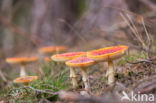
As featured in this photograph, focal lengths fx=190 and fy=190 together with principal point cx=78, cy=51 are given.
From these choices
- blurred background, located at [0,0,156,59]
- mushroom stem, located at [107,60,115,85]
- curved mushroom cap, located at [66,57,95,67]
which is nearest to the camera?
curved mushroom cap, located at [66,57,95,67]

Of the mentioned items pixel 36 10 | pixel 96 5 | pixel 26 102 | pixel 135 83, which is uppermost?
pixel 36 10

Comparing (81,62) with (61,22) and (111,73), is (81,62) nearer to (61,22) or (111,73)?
(111,73)

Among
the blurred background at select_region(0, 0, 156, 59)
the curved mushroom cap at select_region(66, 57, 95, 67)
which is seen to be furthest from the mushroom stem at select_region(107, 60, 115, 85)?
the blurred background at select_region(0, 0, 156, 59)

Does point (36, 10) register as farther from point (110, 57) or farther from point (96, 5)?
point (110, 57)

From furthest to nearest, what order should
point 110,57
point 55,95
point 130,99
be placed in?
point 55,95
point 110,57
point 130,99

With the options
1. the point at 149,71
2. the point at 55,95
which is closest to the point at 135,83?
the point at 149,71

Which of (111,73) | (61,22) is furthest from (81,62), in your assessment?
(61,22)

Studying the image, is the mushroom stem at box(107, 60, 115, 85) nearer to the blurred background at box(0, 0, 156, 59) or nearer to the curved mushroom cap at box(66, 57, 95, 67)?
the curved mushroom cap at box(66, 57, 95, 67)

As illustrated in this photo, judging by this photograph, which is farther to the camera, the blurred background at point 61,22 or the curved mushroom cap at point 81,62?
the blurred background at point 61,22

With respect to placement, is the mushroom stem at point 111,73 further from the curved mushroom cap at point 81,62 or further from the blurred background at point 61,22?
the blurred background at point 61,22

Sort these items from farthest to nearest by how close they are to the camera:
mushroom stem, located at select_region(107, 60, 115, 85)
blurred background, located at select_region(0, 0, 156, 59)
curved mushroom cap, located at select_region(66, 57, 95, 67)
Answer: blurred background, located at select_region(0, 0, 156, 59), mushroom stem, located at select_region(107, 60, 115, 85), curved mushroom cap, located at select_region(66, 57, 95, 67)

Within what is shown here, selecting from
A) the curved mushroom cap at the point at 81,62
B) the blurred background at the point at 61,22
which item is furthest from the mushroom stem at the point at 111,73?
the blurred background at the point at 61,22
